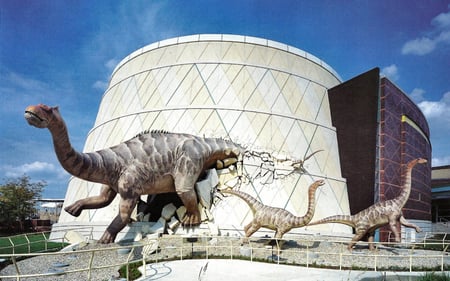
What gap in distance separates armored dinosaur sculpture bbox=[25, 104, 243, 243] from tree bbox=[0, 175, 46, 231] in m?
22.5

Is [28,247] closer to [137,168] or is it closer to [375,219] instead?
[137,168]

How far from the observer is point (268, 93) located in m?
22.9

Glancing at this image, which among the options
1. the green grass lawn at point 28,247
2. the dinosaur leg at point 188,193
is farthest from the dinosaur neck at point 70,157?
the dinosaur leg at point 188,193

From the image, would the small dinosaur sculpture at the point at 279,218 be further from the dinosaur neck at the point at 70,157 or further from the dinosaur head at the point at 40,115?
the dinosaur head at the point at 40,115

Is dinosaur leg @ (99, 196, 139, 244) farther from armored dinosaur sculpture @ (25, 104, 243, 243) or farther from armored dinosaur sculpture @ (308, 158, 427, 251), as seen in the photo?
armored dinosaur sculpture @ (308, 158, 427, 251)

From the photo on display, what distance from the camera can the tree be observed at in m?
32.5

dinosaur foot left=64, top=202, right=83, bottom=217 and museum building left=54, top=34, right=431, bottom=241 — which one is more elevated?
museum building left=54, top=34, right=431, bottom=241

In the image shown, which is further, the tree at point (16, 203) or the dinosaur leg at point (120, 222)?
the tree at point (16, 203)

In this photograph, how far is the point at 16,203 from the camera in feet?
109

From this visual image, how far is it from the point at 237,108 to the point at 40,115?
42.3ft

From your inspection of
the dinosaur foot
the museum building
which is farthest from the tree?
the dinosaur foot

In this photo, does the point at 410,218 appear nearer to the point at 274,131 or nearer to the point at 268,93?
the point at 274,131

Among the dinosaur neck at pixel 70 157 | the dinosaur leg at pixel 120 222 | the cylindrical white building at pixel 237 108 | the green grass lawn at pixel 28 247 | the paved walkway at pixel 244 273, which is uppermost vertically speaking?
the cylindrical white building at pixel 237 108

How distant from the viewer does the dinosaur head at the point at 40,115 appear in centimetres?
1041
